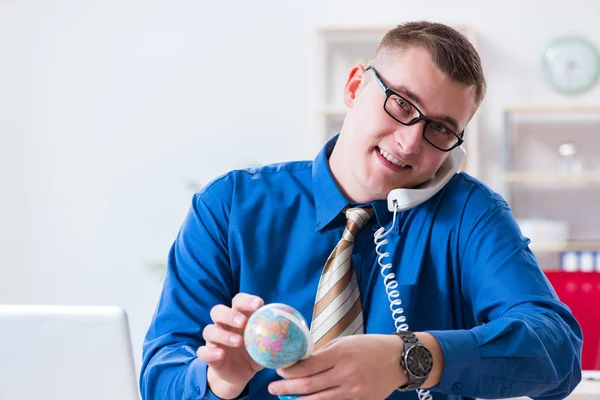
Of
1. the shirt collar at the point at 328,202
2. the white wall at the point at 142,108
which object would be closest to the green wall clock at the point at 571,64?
the white wall at the point at 142,108

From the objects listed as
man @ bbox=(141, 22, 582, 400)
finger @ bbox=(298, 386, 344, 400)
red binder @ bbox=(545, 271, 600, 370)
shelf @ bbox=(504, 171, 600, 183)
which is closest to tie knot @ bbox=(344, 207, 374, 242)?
man @ bbox=(141, 22, 582, 400)

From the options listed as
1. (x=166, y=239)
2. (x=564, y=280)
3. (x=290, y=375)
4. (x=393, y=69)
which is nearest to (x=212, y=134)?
(x=166, y=239)

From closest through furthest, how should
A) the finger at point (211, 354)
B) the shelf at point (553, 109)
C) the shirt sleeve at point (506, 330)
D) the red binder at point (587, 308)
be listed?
the finger at point (211, 354), the shirt sleeve at point (506, 330), the red binder at point (587, 308), the shelf at point (553, 109)

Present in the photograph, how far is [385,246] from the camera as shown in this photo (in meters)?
1.56

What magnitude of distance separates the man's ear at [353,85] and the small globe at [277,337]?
2.37ft

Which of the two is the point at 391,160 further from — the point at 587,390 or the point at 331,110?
the point at 331,110

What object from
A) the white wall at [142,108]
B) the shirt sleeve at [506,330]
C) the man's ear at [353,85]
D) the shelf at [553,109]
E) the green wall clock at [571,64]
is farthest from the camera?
the white wall at [142,108]

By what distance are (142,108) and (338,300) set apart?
12.0 ft

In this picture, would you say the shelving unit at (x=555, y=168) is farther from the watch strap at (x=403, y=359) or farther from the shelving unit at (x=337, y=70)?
the watch strap at (x=403, y=359)

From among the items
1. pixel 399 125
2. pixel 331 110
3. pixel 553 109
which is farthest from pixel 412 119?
pixel 553 109

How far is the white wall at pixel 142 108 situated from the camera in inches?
189

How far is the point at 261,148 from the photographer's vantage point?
4820 mm

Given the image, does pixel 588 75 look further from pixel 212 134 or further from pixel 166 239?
pixel 166 239

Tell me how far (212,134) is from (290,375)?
3.89 meters
